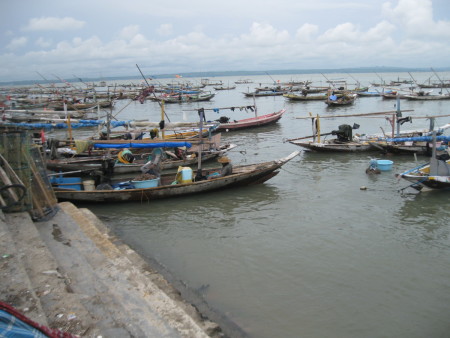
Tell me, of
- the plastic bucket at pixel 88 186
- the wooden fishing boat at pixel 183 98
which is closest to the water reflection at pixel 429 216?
the plastic bucket at pixel 88 186

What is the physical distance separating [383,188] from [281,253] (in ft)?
19.0

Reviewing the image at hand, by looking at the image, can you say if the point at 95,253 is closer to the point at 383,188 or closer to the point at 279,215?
the point at 279,215

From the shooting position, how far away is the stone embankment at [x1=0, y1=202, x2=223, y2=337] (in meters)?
3.77

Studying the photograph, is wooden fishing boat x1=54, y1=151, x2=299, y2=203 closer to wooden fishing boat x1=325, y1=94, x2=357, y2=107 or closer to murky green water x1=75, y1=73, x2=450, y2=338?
murky green water x1=75, y1=73, x2=450, y2=338

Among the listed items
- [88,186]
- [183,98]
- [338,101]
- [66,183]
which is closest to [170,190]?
[88,186]

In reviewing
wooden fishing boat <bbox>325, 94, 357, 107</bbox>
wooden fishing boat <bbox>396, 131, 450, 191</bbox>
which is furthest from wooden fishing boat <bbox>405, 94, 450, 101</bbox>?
wooden fishing boat <bbox>396, 131, 450, 191</bbox>

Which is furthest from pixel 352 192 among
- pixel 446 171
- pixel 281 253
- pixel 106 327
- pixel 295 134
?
pixel 295 134

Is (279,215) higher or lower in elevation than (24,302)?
lower

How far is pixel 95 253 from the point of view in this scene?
5949 millimetres

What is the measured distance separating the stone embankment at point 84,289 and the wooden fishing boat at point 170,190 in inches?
151

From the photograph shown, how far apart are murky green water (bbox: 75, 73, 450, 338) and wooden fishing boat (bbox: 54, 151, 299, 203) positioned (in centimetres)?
23

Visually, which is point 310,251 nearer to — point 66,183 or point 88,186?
point 88,186

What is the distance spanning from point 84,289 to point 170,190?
608 centimetres

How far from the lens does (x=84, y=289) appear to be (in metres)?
4.71
